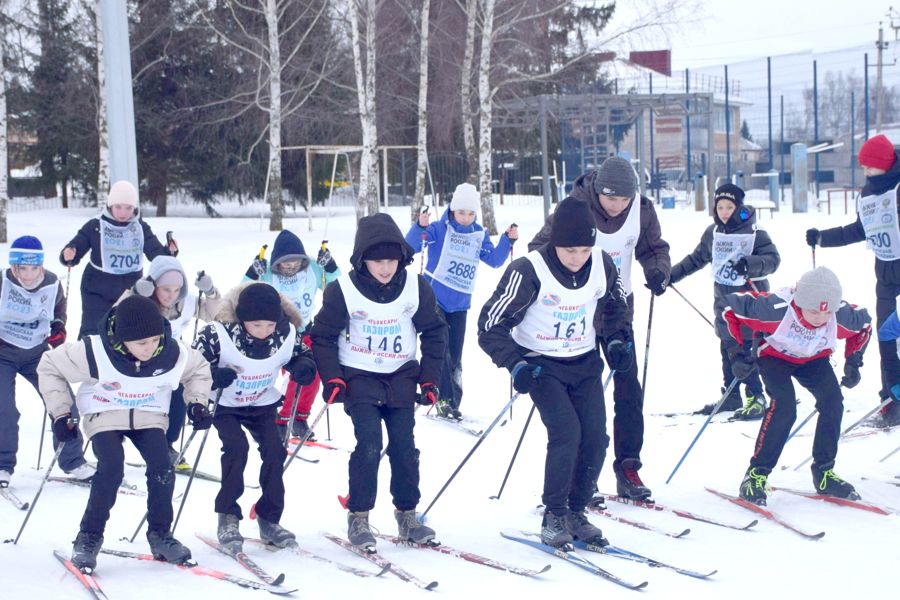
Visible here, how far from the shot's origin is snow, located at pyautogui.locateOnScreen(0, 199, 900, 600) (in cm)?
397

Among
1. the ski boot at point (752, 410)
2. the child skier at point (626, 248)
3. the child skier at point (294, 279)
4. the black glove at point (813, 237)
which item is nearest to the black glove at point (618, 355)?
the child skier at point (626, 248)

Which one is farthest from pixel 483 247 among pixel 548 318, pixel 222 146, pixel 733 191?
pixel 222 146

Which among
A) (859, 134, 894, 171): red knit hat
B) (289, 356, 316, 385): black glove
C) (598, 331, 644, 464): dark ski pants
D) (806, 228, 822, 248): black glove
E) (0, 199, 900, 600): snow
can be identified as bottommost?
(0, 199, 900, 600): snow

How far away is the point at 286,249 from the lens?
6.37 m

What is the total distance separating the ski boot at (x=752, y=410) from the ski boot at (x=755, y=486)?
6.78ft

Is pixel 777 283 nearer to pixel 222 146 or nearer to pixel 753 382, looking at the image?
pixel 753 382

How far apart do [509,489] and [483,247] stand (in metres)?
2.39

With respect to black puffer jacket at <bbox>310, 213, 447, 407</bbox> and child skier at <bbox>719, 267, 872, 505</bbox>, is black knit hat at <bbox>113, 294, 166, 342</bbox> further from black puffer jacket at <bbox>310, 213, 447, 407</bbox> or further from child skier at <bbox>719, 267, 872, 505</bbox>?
child skier at <bbox>719, 267, 872, 505</bbox>

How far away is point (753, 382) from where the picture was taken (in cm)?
733

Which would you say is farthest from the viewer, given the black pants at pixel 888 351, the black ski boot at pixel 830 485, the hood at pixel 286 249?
the black pants at pixel 888 351

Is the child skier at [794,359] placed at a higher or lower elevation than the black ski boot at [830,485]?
higher

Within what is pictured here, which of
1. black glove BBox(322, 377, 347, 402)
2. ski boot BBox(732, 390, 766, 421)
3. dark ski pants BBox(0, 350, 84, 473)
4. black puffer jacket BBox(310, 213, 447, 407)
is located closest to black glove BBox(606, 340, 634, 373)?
black puffer jacket BBox(310, 213, 447, 407)

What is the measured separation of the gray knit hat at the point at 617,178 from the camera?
5156 mm

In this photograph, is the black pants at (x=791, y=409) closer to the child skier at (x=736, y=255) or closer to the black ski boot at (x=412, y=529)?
the black ski boot at (x=412, y=529)
